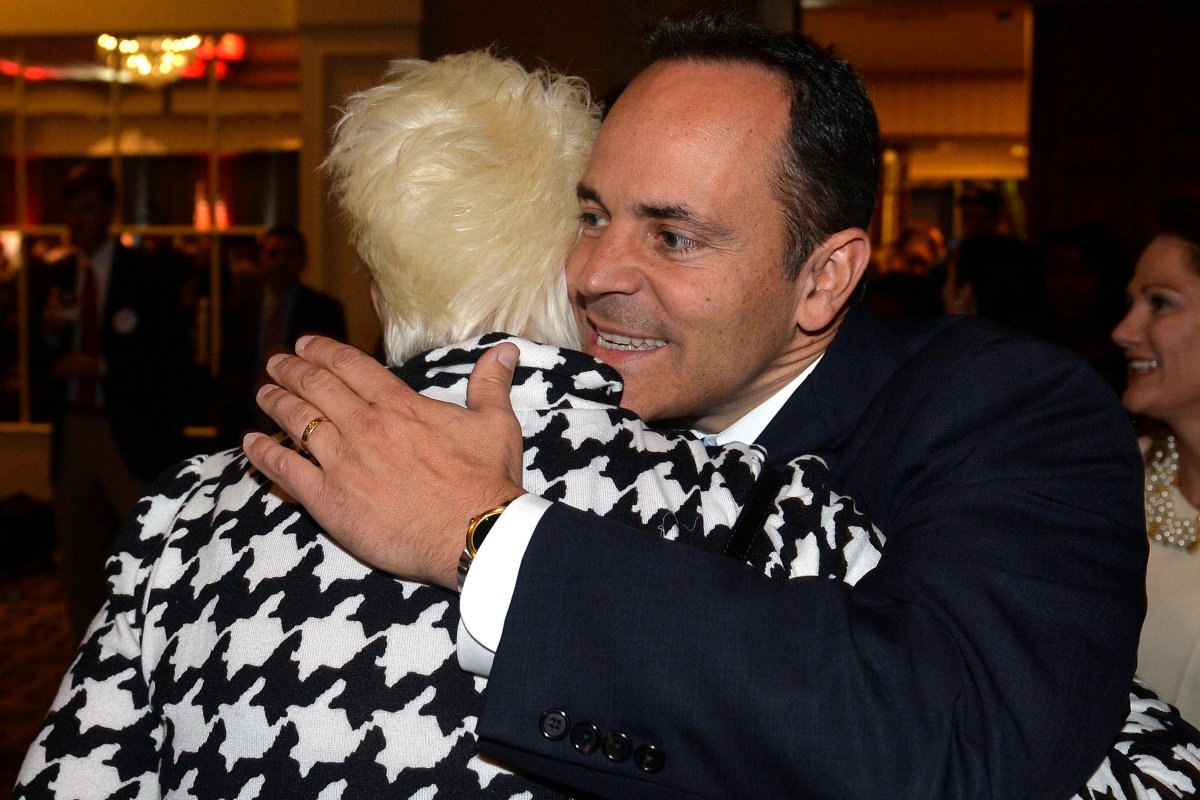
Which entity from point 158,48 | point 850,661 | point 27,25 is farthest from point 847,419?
point 27,25

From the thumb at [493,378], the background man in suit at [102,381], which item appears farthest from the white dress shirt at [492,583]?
the background man in suit at [102,381]

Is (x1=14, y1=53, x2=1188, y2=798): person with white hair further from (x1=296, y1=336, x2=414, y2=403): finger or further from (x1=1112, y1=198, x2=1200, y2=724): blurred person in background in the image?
(x1=1112, y1=198, x2=1200, y2=724): blurred person in background

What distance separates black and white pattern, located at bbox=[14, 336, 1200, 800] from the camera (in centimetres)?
102

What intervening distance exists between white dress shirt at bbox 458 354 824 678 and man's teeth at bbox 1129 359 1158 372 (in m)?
1.90

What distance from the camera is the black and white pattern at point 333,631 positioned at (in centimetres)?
102

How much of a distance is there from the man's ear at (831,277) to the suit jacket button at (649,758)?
0.82 meters

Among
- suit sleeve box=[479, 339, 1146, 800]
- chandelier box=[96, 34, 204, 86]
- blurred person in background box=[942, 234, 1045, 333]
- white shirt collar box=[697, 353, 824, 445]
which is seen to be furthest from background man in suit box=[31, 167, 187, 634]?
suit sleeve box=[479, 339, 1146, 800]

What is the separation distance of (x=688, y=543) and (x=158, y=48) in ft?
24.0

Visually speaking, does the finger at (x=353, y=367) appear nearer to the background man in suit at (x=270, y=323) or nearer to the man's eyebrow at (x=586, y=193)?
the man's eyebrow at (x=586, y=193)

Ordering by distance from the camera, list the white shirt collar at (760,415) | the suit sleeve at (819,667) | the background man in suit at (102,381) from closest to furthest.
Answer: the suit sleeve at (819,667) → the white shirt collar at (760,415) → the background man in suit at (102,381)

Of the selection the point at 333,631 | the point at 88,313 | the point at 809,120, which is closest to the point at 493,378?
the point at 333,631

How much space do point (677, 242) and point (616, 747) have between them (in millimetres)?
755

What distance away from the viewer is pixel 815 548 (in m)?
1.17

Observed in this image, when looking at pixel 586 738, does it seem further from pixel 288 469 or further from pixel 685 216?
pixel 685 216
